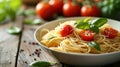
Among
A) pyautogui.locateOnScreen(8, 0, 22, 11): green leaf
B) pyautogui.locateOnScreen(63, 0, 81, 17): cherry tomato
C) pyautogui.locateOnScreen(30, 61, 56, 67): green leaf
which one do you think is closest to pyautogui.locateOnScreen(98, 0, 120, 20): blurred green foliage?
pyautogui.locateOnScreen(63, 0, 81, 17): cherry tomato

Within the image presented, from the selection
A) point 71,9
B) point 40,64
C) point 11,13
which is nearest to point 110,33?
point 40,64

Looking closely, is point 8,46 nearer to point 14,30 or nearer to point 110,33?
point 14,30

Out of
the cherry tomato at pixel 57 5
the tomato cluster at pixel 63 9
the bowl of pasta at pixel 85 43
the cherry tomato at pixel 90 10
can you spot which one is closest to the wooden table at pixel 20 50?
the bowl of pasta at pixel 85 43

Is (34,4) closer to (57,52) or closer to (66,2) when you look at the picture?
(66,2)

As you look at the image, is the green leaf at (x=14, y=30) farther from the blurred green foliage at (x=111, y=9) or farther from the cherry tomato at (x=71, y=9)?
the blurred green foliage at (x=111, y=9)

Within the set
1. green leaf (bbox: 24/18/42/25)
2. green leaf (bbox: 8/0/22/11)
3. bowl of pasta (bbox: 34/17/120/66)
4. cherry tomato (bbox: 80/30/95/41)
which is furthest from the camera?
green leaf (bbox: 8/0/22/11)

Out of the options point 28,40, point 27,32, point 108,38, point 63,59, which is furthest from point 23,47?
point 108,38

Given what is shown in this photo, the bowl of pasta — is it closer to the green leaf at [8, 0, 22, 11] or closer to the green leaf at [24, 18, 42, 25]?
the green leaf at [24, 18, 42, 25]
